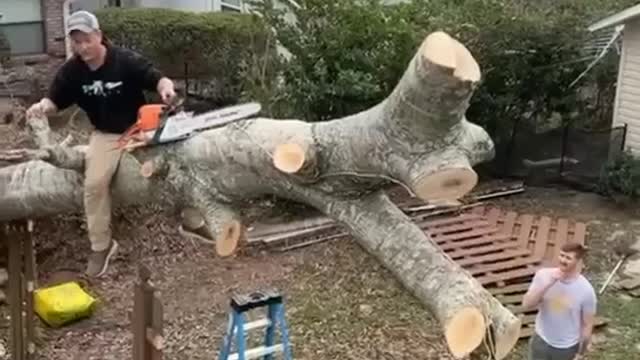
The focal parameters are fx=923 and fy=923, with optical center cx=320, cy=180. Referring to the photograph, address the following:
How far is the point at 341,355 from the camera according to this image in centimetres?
800

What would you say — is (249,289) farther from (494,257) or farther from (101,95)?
(101,95)

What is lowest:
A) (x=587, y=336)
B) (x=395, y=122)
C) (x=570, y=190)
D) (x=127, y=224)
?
(x=570, y=190)

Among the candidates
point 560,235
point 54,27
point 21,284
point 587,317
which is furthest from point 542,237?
point 54,27

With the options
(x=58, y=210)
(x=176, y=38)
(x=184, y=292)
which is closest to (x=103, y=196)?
(x=58, y=210)

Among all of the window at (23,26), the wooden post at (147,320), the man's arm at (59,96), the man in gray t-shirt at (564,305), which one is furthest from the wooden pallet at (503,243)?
the window at (23,26)

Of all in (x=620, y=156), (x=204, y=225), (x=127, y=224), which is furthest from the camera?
(x=620, y=156)

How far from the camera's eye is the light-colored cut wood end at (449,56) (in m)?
3.38

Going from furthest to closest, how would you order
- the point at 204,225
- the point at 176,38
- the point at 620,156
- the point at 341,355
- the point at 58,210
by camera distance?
the point at 176,38
the point at 620,156
the point at 341,355
the point at 58,210
the point at 204,225

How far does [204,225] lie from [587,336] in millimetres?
2699

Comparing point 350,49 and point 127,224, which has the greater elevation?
point 350,49

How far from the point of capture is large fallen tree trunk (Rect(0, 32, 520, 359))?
358 cm

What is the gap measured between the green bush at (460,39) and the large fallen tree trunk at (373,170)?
20.6 ft

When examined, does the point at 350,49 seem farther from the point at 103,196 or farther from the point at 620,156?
the point at 103,196

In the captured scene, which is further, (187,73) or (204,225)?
(187,73)
